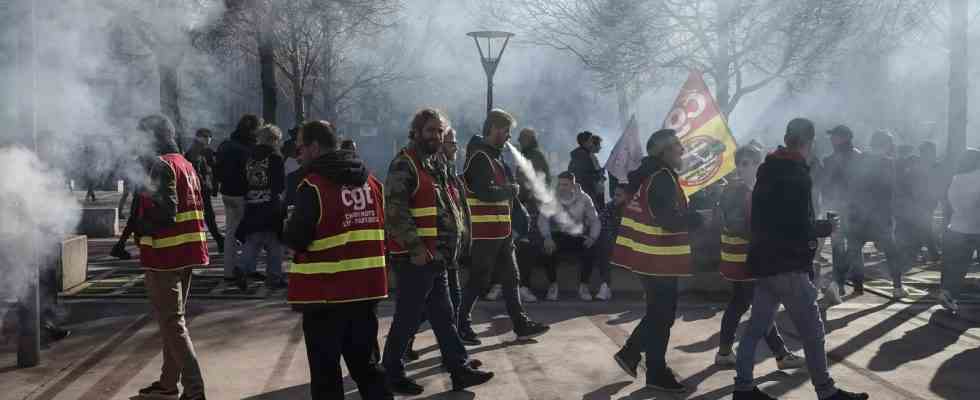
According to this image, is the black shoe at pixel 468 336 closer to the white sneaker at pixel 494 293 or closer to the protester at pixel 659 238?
the protester at pixel 659 238

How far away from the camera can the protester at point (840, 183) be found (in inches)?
329

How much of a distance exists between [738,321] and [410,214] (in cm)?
242

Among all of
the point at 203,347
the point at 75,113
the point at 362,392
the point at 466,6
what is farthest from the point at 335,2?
the point at 362,392

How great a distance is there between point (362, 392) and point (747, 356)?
2185 mm

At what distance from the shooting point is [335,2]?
14789mm

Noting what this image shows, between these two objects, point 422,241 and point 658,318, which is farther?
point 658,318

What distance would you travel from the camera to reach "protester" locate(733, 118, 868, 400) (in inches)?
193

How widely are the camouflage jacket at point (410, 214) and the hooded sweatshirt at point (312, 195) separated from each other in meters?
0.84

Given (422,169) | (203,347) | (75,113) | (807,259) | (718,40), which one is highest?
(718,40)

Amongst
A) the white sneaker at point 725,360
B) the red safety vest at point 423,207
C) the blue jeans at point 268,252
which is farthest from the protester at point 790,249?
the blue jeans at point 268,252

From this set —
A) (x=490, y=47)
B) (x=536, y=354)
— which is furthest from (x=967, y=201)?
(x=490, y=47)

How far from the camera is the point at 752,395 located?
5.01 m

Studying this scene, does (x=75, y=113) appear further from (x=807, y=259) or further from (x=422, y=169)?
(x=807, y=259)

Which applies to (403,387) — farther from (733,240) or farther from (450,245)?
(733,240)
